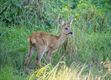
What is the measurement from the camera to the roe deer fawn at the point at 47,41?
12986 millimetres

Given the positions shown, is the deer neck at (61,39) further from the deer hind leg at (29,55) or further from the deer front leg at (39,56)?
the deer hind leg at (29,55)

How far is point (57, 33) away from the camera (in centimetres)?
1559

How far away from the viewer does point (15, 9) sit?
16250 millimetres

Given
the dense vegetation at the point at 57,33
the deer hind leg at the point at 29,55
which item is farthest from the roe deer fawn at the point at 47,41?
the dense vegetation at the point at 57,33

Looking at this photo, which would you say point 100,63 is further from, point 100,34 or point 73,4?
point 73,4

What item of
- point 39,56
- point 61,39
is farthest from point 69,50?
point 39,56

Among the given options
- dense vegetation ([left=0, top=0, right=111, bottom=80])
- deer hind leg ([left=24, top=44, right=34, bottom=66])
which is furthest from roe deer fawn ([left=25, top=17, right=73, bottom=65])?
dense vegetation ([left=0, top=0, right=111, bottom=80])

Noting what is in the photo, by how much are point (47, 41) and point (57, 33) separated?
84.1 inches

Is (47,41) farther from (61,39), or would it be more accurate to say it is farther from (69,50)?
(69,50)

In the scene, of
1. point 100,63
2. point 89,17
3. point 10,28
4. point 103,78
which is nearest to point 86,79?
point 103,78

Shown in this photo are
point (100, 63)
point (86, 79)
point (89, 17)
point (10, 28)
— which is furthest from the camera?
point (89, 17)

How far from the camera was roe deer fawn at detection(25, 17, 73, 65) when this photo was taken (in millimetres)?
12986

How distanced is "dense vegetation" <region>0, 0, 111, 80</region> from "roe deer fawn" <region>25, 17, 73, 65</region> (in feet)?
1.12

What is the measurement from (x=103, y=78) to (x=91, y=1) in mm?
7524
